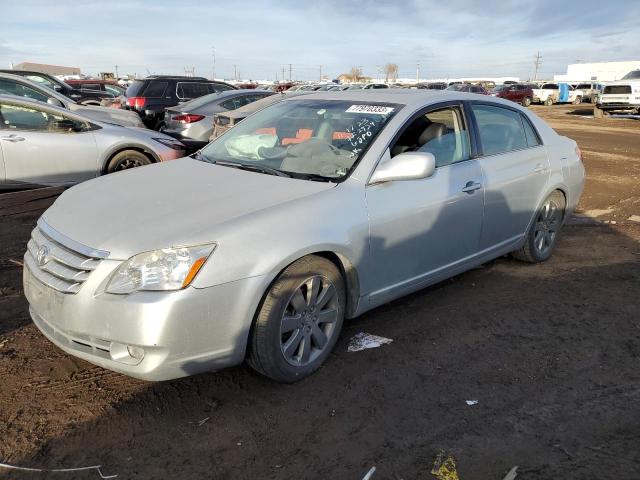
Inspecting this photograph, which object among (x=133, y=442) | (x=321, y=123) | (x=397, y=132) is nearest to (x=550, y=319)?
(x=397, y=132)

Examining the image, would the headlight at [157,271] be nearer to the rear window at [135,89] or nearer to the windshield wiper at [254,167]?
the windshield wiper at [254,167]

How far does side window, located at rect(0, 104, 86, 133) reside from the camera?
688 cm

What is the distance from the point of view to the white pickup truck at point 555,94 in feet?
147

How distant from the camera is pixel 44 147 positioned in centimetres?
691

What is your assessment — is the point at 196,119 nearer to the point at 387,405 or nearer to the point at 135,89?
the point at 135,89

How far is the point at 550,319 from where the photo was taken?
4.09 m

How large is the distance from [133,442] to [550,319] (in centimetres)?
304

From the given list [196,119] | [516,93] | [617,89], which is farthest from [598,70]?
[196,119]

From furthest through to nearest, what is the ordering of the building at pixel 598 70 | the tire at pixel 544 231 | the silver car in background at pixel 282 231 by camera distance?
1. the building at pixel 598 70
2. the tire at pixel 544 231
3. the silver car in background at pixel 282 231

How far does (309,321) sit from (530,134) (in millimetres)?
3069

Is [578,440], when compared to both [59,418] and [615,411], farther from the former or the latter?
[59,418]

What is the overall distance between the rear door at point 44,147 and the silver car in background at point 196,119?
3.07 meters

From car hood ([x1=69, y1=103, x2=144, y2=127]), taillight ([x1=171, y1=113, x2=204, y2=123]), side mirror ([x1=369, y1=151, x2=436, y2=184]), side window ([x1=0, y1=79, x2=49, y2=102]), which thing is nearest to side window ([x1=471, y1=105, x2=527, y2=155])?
side mirror ([x1=369, y1=151, x2=436, y2=184])

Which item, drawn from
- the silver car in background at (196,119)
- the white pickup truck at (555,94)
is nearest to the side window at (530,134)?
the silver car in background at (196,119)
